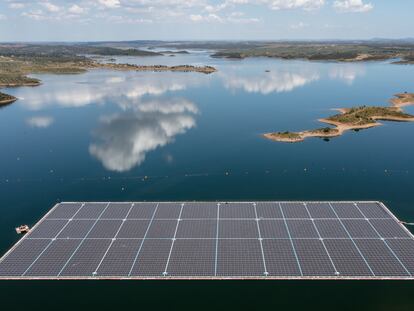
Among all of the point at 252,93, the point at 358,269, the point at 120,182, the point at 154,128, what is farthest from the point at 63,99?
the point at 358,269

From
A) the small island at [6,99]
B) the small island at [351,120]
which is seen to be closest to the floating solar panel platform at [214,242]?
the small island at [351,120]

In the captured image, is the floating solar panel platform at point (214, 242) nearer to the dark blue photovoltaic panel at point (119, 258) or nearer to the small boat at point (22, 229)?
the dark blue photovoltaic panel at point (119, 258)

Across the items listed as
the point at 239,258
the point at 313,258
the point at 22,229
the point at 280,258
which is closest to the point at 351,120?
the point at 313,258

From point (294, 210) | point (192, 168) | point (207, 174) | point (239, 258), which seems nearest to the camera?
point (239, 258)

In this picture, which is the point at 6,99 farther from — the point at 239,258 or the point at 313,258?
the point at 313,258
